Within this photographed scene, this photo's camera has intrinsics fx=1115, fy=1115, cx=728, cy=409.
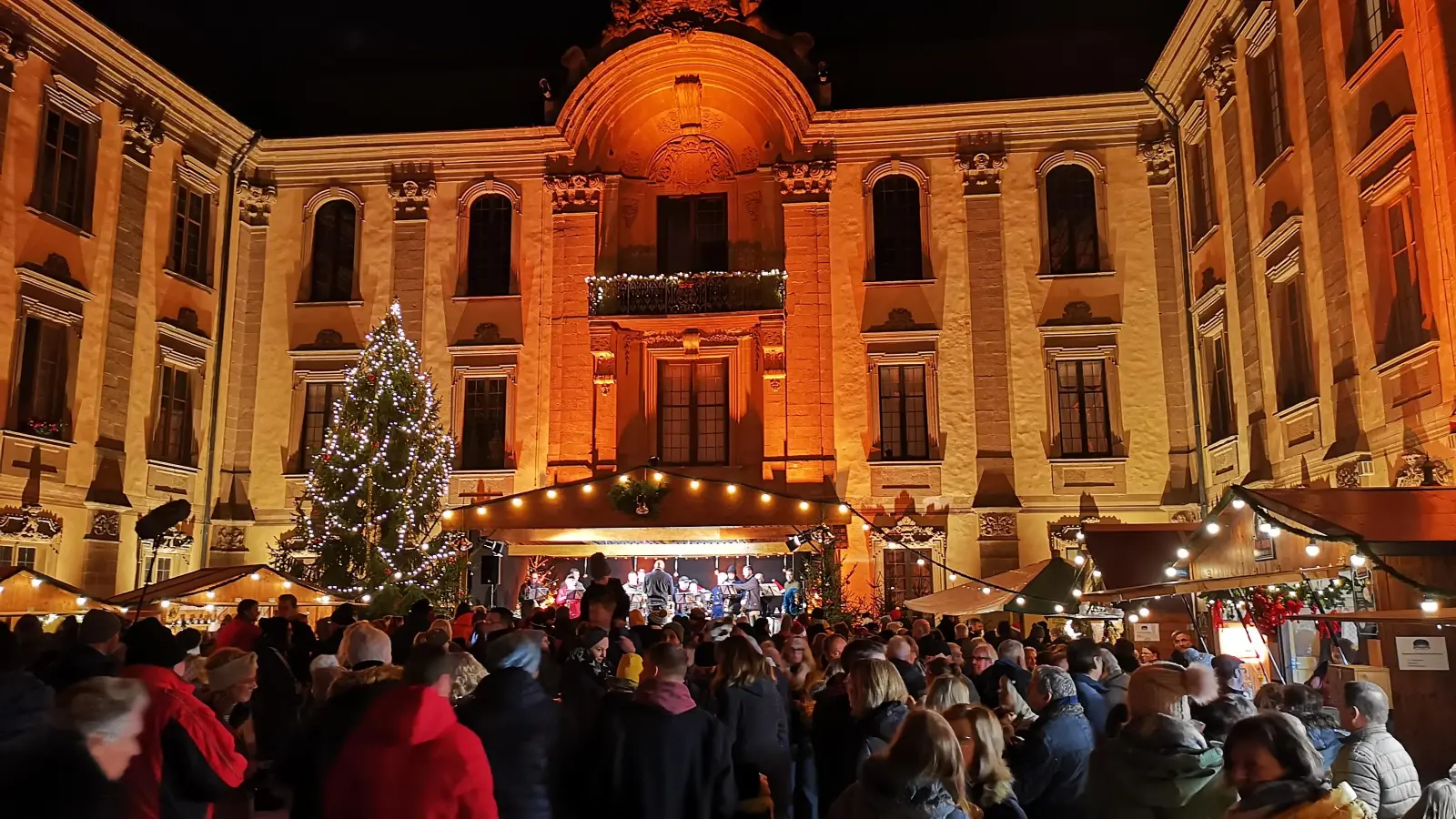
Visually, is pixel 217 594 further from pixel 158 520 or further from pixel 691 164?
pixel 691 164

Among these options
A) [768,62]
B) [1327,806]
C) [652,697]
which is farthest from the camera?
[768,62]

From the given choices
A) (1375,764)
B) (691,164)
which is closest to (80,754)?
(1375,764)

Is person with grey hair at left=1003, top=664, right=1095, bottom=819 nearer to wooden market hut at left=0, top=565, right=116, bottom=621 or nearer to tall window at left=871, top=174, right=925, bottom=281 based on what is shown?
wooden market hut at left=0, top=565, right=116, bottom=621

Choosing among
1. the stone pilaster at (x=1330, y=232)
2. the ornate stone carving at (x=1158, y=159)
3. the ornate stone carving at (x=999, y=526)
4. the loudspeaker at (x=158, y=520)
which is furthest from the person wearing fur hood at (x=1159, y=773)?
the ornate stone carving at (x=1158, y=159)

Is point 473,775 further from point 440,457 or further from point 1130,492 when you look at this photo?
point 1130,492

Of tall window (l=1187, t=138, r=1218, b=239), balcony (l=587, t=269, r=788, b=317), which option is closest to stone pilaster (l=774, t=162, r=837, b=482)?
balcony (l=587, t=269, r=788, b=317)

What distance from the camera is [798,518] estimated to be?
71.2 feet

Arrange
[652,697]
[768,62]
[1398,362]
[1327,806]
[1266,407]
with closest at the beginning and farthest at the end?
[1327,806], [652,697], [1398,362], [1266,407], [768,62]

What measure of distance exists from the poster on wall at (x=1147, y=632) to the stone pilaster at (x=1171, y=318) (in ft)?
21.5

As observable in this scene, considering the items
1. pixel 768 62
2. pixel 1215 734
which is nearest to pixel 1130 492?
pixel 768 62

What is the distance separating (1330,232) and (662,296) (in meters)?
12.9

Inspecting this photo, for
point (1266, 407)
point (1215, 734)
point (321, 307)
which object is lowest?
point (1215, 734)

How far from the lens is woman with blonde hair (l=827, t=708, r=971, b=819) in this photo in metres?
3.93

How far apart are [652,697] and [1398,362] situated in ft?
39.5
